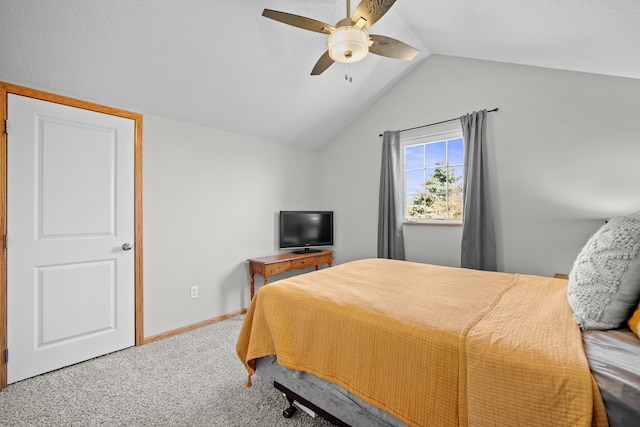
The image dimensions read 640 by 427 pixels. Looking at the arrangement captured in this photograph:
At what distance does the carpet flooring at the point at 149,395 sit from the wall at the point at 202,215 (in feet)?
1.69

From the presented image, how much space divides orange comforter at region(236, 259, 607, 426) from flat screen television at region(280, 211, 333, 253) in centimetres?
188

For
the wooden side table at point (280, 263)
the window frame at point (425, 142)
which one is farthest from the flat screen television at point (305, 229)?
the window frame at point (425, 142)

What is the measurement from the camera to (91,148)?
2.34 meters

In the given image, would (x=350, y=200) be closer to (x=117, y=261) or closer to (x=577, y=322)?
(x=117, y=261)

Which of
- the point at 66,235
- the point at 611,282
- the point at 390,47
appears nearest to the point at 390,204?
the point at 390,47

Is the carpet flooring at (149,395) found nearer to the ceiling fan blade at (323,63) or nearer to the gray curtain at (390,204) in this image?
the gray curtain at (390,204)

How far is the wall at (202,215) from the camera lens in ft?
8.91

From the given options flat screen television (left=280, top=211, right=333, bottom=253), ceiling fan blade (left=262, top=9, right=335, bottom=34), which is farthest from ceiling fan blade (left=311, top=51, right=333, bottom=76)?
flat screen television (left=280, top=211, right=333, bottom=253)

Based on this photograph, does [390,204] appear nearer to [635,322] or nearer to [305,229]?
[305,229]

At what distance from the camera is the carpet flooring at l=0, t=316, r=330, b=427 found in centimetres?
166

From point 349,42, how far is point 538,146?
7.11 ft

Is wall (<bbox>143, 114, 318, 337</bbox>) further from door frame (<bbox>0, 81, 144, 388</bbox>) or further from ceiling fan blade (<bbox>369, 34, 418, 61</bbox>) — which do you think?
ceiling fan blade (<bbox>369, 34, 418, 61</bbox>)

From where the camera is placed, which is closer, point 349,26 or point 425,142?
point 349,26

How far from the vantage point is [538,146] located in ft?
8.87
